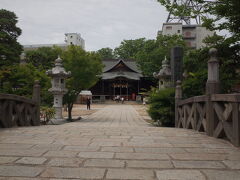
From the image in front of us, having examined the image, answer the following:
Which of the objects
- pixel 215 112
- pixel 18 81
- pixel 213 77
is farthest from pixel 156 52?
pixel 215 112

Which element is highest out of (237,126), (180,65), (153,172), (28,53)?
(28,53)

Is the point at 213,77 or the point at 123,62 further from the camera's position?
the point at 123,62

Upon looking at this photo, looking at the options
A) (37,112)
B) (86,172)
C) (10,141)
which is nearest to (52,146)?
(10,141)

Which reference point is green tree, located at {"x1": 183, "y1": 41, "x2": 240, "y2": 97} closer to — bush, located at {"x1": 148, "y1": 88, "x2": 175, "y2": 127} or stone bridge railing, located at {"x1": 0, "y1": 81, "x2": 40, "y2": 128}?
bush, located at {"x1": 148, "y1": 88, "x2": 175, "y2": 127}

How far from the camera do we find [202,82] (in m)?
8.98

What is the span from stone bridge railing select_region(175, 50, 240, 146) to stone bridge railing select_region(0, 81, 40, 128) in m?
4.62

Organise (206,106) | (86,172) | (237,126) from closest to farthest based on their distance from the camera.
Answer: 1. (86,172)
2. (237,126)
3. (206,106)

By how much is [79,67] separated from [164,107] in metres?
6.87

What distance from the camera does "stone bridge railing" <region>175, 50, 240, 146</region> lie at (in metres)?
3.71

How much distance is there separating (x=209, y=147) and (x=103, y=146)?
5.23 ft

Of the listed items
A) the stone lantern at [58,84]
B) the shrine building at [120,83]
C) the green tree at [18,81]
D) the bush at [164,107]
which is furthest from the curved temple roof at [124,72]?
the bush at [164,107]

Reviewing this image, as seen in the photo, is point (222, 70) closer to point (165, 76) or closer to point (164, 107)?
point (164, 107)

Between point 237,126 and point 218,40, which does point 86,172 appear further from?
point 218,40

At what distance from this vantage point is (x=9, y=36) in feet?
87.8
